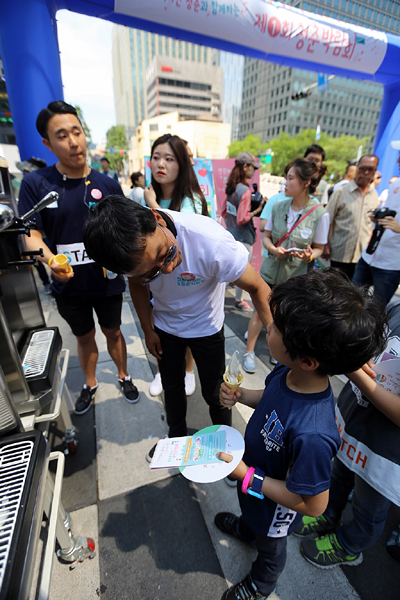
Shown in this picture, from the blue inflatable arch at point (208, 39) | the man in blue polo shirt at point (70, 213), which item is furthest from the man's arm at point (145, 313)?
the blue inflatable arch at point (208, 39)

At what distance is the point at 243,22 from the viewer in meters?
3.97

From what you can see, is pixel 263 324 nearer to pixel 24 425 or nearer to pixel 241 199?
pixel 24 425

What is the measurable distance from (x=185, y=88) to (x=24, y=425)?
8026 cm

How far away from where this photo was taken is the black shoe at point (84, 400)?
90.3 inches

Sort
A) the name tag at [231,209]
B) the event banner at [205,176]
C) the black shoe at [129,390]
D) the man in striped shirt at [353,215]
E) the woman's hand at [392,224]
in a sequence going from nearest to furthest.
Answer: the black shoe at [129,390] → the woman's hand at [392,224] → the man in striped shirt at [353,215] → the name tag at [231,209] → the event banner at [205,176]

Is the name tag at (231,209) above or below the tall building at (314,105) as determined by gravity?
below

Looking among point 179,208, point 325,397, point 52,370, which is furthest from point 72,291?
point 325,397

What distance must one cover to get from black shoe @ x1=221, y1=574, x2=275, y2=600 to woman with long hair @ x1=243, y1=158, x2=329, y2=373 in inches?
80.9

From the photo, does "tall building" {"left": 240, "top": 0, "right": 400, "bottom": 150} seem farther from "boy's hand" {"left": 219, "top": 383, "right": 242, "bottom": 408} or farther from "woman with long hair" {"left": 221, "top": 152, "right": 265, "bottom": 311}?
"boy's hand" {"left": 219, "top": 383, "right": 242, "bottom": 408}

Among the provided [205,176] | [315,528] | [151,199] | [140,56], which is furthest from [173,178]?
[140,56]

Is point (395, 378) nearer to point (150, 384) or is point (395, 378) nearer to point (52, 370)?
point (52, 370)

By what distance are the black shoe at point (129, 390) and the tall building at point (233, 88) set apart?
3740 inches

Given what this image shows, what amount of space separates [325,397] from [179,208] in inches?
61.6

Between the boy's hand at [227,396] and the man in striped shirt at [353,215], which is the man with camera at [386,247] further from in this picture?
the boy's hand at [227,396]
